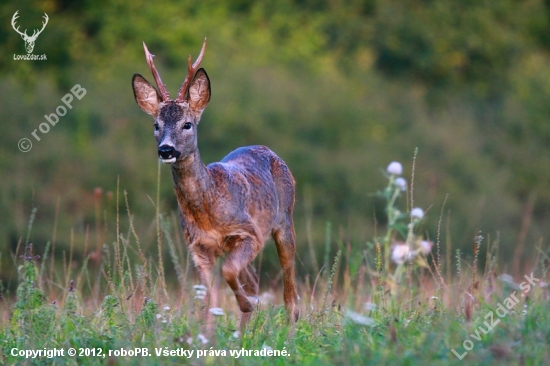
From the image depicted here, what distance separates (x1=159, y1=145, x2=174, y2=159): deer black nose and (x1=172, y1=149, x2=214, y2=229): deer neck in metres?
0.28

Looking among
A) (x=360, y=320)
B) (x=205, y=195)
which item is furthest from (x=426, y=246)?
(x=205, y=195)

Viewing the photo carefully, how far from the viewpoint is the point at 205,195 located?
834 cm

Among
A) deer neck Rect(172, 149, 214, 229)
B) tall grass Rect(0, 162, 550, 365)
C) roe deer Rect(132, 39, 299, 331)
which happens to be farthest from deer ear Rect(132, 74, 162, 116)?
tall grass Rect(0, 162, 550, 365)

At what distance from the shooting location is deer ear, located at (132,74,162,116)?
28.4 feet

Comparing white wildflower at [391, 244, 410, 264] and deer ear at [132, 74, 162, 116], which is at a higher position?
deer ear at [132, 74, 162, 116]

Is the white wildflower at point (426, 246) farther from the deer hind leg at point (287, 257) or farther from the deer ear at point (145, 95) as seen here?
the deer ear at point (145, 95)

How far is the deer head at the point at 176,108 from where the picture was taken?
8078 mm

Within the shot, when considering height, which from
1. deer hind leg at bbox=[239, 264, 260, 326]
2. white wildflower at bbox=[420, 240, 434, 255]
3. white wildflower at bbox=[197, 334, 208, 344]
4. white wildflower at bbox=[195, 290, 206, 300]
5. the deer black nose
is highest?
the deer black nose

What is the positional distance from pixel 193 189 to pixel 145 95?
1.03 meters

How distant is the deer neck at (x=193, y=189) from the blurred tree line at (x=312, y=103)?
16204mm

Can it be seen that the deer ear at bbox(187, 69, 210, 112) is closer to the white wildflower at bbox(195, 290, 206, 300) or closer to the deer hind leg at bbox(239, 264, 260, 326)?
the deer hind leg at bbox(239, 264, 260, 326)

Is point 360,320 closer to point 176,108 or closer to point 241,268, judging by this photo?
point 241,268

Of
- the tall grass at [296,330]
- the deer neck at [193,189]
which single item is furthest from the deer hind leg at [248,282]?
the tall grass at [296,330]

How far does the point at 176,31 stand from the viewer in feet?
107
